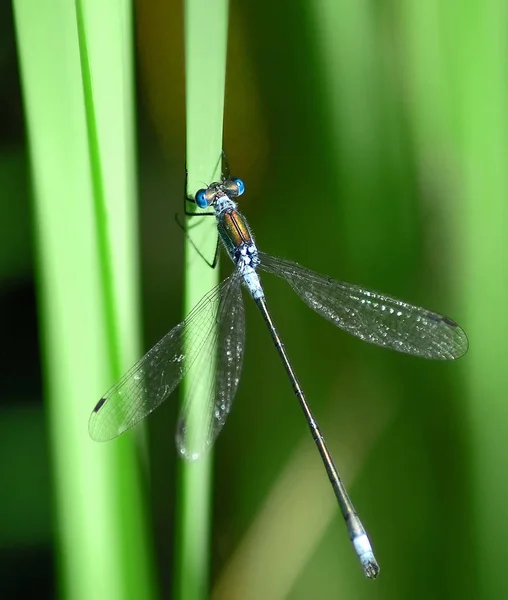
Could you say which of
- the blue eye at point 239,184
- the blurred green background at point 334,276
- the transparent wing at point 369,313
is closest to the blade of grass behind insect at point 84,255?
the blurred green background at point 334,276

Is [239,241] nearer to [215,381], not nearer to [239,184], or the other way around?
[239,184]

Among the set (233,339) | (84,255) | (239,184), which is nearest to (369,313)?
(233,339)

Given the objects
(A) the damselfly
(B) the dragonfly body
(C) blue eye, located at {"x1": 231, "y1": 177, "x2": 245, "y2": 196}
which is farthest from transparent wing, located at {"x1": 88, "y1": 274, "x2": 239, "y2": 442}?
(C) blue eye, located at {"x1": 231, "y1": 177, "x2": 245, "y2": 196}

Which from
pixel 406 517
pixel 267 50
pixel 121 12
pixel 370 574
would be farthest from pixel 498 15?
pixel 370 574

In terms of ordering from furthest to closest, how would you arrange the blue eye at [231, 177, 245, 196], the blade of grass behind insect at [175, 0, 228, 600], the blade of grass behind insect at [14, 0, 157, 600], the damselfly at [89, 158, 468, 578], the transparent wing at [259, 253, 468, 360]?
1. the blue eye at [231, 177, 245, 196]
2. the transparent wing at [259, 253, 468, 360]
3. the damselfly at [89, 158, 468, 578]
4. the blade of grass behind insect at [175, 0, 228, 600]
5. the blade of grass behind insect at [14, 0, 157, 600]

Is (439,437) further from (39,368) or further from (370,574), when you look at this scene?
(39,368)

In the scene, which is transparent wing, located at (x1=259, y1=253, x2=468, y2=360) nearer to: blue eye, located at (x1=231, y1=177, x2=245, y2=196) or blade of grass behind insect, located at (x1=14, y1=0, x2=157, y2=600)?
blue eye, located at (x1=231, y1=177, x2=245, y2=196)

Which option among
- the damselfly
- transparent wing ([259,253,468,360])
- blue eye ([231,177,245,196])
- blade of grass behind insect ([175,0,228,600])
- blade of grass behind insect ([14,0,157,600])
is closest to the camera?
blade of grass behind insect ([14,0,157,600])

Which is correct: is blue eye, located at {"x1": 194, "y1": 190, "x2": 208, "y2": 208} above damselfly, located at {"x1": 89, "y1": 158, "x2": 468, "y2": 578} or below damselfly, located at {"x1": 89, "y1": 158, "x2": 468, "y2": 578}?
above
